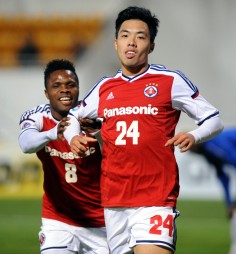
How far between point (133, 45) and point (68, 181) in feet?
5.14

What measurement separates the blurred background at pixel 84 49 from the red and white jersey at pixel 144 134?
15.1 metres

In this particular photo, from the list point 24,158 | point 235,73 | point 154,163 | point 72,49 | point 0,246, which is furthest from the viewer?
point 72,49

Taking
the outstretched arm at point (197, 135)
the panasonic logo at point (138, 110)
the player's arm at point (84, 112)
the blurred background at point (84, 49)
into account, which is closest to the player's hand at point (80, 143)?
the player's arm at point (84, 112)

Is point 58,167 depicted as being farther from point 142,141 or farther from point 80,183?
point 142,141

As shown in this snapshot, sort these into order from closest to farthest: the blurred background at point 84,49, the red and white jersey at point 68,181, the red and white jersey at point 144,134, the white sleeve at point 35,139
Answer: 1. the red and white jersey at point 144,134
2. the white sleeve at point 35,139
3. the red and white jersey at point 68,181
4. the blurred background at point 84,49

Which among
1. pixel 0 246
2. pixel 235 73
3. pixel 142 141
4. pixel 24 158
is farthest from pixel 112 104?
pixel 235 73

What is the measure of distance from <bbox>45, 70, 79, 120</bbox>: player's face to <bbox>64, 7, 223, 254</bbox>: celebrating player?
97cm

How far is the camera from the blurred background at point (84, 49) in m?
22.8

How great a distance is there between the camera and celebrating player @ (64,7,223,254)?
5668 millimetres

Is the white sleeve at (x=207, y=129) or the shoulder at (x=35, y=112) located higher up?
the shoulder at (x=35, y=112)

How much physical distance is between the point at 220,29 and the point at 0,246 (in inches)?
548

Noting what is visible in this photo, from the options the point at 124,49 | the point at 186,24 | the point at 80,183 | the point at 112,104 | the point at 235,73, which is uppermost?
the point at 186,24

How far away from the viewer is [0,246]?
39.4ft

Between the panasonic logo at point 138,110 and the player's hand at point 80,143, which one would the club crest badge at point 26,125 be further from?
the panasonic logo at point 138,110
